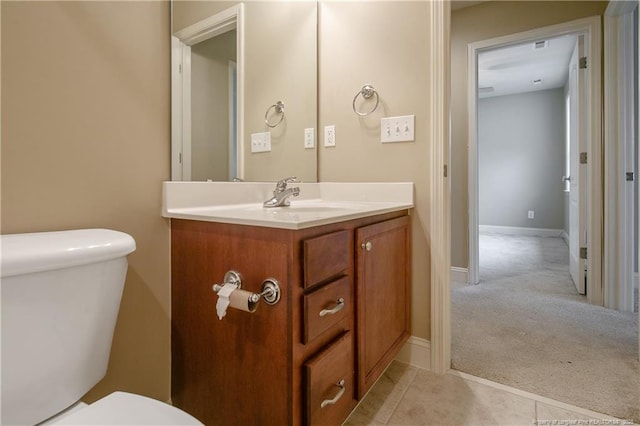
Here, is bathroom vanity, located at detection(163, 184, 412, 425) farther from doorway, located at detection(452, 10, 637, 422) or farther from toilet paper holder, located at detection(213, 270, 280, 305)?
doorway, located at detection(452, 10, 637, 422)

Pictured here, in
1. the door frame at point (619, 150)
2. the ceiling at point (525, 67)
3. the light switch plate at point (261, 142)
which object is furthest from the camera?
the ceiling at point (525, 67)

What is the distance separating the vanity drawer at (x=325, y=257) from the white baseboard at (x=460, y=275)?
2.14 metres

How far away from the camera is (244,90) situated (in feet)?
4.75

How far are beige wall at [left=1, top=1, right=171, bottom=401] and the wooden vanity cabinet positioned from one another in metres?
0.09

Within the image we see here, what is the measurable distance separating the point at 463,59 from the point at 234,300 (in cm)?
284

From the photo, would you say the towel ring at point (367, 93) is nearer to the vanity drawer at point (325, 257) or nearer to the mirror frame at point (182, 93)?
the mirror frame at point (182, 93)

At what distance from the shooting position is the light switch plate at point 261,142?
1505 mm

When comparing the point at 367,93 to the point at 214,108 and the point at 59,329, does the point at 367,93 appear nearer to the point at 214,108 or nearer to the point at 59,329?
the point at 214,108

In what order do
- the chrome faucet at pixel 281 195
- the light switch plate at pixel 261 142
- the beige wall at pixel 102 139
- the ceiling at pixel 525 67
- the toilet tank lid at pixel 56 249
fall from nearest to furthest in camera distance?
the toilet tank lid at pixel 56 249 < the beige wall at pixel 102 139 < the chrome faucet at pixel 281 195 < the light switch plate at pixel 261 142 < the ceiling at pixel 525 67

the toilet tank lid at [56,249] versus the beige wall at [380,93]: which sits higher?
the beige wall at [380,93]

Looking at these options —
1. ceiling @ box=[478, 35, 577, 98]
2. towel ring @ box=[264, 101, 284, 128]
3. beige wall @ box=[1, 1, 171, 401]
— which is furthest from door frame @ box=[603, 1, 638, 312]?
beige wall @ box=[1, 1, 171, 401]

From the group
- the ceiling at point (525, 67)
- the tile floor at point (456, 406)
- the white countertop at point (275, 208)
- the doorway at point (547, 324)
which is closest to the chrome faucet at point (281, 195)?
the white countertop at point (275, 208)

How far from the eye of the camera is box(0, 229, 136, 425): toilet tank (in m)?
0.61

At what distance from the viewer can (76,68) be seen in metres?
0.88
